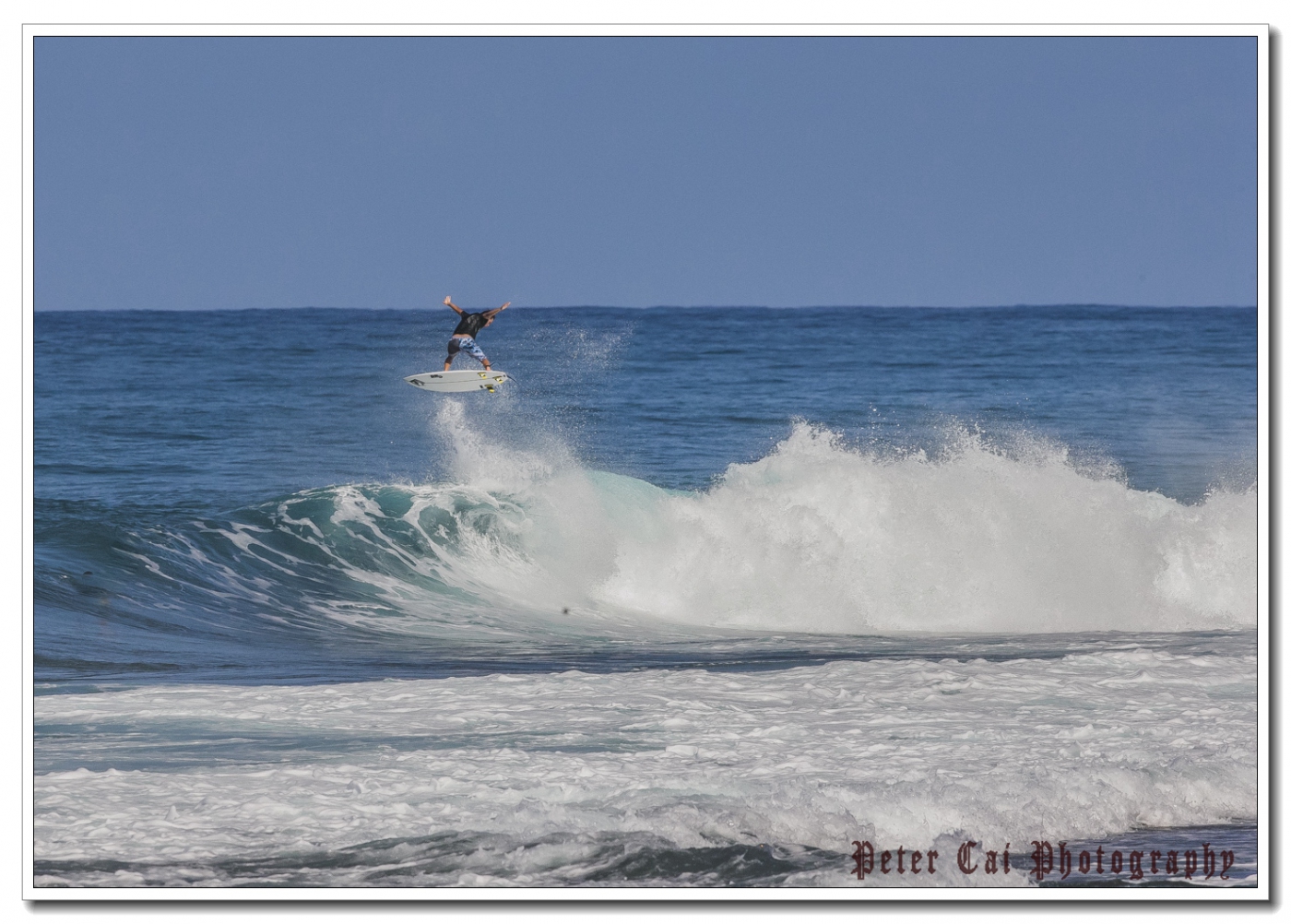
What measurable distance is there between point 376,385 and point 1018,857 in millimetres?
21443

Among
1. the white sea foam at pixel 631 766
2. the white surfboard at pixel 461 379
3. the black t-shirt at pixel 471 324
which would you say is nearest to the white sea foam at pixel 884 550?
the white surfboard at pixel 461 379

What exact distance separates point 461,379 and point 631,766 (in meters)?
8.03

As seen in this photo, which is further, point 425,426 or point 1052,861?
point 425,426

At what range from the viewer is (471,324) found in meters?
12.1

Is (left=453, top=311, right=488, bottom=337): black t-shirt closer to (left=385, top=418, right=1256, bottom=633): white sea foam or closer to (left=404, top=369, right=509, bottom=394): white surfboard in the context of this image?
(left=404, top=369, right=509, bottom=394): white surfboard

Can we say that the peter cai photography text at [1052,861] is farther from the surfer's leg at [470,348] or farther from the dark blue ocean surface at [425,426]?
the surfer's leg at [470,348]

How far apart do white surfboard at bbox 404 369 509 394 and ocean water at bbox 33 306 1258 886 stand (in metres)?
1.39

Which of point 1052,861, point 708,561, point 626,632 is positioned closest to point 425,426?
point 708,561

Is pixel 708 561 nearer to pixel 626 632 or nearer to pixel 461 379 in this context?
pixel 626 632

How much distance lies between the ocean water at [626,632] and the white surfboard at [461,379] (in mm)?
1385

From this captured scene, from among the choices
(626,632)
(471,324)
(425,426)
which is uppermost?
(425,426)
